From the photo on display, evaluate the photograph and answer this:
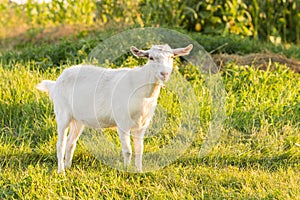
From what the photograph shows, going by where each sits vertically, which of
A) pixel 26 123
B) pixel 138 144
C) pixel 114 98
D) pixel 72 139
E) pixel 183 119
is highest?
pixel 114 98

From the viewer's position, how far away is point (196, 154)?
610 centimetres

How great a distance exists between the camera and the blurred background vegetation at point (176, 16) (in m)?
10.6

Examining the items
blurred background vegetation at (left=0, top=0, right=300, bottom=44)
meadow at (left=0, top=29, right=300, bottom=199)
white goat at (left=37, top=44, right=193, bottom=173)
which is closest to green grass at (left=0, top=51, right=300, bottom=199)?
meadow at (left=0, top=29, right=300, bottom=199)

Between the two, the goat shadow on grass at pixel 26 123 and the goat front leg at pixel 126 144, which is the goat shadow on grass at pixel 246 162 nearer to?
the goat front leg at pixel 126 144

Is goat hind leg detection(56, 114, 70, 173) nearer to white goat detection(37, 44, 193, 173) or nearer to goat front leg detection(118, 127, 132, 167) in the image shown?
white goat detection(37, 44, 193, 173)

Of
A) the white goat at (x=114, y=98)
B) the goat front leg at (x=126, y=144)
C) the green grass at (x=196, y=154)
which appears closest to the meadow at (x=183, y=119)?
the green grass at (x=196, y=154)

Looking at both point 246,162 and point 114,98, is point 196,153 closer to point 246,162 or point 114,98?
point 246,162

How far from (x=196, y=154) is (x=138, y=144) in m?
0.87

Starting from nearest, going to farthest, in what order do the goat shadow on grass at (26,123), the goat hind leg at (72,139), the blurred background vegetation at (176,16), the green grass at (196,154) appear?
the green grass at (196,154) → the goat hind leg at (72,139) → the goat shadow on grass at (26,123) → the blurred background vegetation at (176,16)

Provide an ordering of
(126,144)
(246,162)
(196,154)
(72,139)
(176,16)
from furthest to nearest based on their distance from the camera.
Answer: (176,16)
(196,154)
(246,162)
(72,139)
(126,144)

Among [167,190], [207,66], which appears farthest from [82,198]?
[207,66]

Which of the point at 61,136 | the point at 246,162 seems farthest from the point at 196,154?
the point at 61,136

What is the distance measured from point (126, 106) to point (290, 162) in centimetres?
175

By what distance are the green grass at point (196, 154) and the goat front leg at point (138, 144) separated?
4.3 inches
